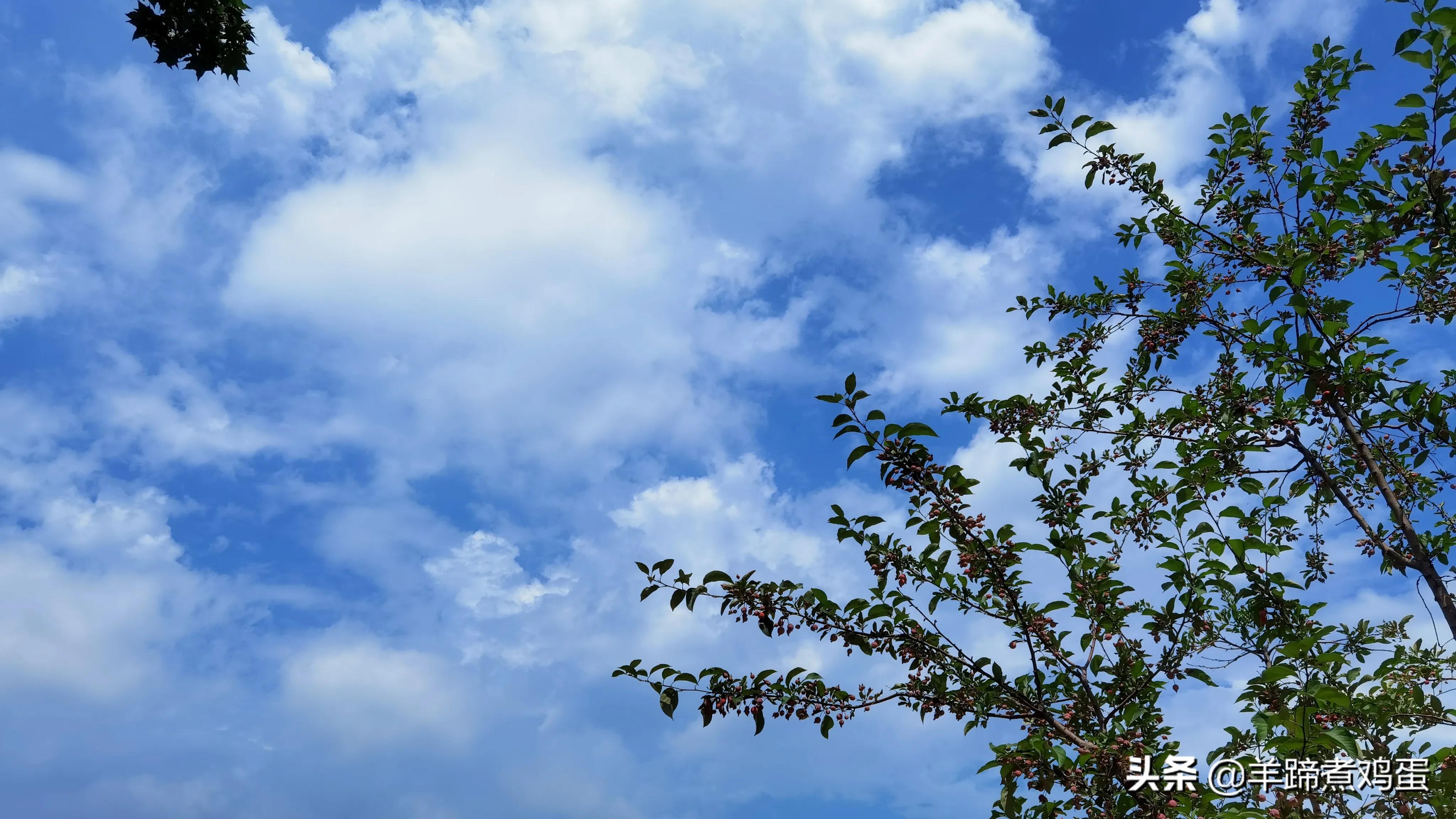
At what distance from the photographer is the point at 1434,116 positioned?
14.7ft

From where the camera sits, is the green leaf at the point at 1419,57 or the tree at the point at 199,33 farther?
the tree at the point at 199,33

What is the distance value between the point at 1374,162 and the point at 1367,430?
6.52ft

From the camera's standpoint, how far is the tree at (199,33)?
686cm

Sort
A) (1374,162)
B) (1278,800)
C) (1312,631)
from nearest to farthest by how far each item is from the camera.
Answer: (1278,800) < (1312,631) < (1374,162)

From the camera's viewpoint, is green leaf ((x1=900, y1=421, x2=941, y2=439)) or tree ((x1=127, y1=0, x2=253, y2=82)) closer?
green leaf ((x1=900, y1=421, x2=941, y2=439))

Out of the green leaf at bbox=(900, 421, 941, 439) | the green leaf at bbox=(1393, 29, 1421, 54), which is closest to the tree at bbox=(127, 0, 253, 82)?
the green leaf at bbox=(900, 421, 941, 439)

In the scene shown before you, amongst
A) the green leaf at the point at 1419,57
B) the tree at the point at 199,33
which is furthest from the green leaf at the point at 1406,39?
the tree at the point at 199,33

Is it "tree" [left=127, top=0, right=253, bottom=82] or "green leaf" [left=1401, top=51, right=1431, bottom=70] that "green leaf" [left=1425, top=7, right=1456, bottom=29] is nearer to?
"green leaf" [left=1401, top=51, right=1431, bottom=70]

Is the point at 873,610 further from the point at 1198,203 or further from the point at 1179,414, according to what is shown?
the point at 1198,203

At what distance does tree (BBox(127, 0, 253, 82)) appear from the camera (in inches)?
270

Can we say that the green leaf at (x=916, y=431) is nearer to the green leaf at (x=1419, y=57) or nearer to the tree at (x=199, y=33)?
the green leaf at (x=1419, y=57)

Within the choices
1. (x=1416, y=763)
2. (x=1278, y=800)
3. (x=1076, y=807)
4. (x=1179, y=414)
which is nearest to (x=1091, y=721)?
(x=1076, y=807)

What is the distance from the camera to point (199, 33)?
7.07 meters

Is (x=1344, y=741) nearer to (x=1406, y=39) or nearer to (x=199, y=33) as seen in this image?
(x=1406, y=39)
